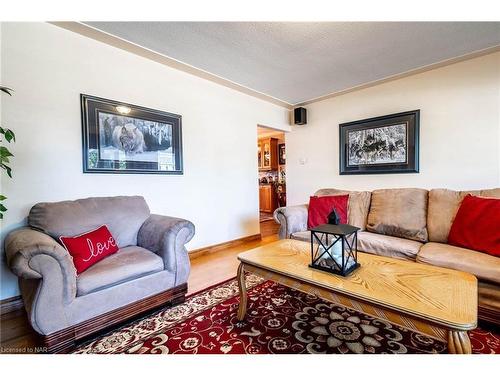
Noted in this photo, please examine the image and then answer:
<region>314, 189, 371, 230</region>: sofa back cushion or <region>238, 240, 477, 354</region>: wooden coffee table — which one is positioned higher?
A: <region>314, 189, 371, 230</region>: sofa back cushion

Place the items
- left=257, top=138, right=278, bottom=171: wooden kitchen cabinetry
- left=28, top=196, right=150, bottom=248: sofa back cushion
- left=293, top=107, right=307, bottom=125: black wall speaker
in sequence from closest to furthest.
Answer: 1. left=28, top=196, right=150, bottom=248: sofa back cushion
2. left=293, top=107, right=307, bottom=125: black wall speaker
3. left=257, top=138, right=278, bottom=171: wooden kitchen cabinetry

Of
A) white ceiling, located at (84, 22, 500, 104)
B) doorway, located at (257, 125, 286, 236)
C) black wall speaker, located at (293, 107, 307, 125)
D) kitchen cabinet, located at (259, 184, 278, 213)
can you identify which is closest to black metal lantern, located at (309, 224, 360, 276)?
white ceiling, located at (84, 22, 500, 104)

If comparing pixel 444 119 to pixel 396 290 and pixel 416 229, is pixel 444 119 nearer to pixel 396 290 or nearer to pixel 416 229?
pixel 416 229

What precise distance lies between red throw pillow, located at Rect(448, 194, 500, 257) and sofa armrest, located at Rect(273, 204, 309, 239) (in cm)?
133

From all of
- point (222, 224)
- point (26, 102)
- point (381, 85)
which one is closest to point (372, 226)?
point (222, 224)

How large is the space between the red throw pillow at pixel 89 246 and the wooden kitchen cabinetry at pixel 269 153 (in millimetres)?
5410

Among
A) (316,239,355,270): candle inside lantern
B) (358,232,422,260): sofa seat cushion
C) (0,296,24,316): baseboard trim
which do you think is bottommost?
(0,296,24,316): baseboard trim

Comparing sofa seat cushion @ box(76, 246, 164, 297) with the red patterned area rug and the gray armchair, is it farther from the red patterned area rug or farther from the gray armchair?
the red patterned area rug

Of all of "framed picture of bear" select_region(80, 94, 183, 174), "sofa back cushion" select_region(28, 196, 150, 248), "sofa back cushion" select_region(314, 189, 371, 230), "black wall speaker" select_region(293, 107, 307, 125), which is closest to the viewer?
"sofa back cushion" select_region(28, 196, 150, 248)

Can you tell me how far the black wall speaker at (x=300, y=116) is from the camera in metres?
4.04

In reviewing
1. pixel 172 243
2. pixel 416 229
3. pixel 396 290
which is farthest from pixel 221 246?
pixel 396 290

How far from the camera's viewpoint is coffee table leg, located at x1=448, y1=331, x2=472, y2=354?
83cm

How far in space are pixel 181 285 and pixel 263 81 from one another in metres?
2.73

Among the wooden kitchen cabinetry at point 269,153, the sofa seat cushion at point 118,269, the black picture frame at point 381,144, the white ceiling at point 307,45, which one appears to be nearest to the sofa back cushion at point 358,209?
the black picture frame at point 381,144
